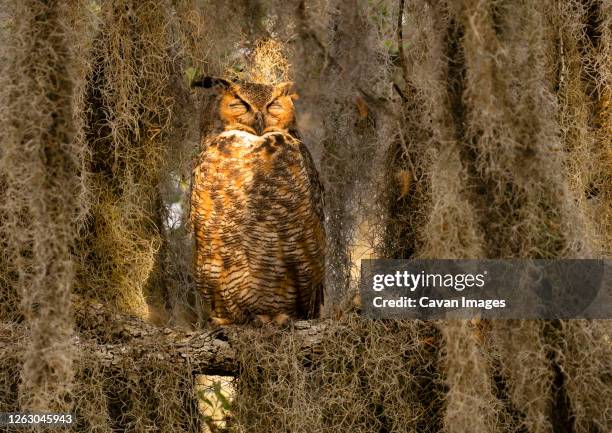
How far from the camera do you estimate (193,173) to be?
2.95m

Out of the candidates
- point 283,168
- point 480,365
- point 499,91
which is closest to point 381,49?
point 283,168

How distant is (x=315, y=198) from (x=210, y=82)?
0.56m

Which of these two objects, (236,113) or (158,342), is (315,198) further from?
(158,342)

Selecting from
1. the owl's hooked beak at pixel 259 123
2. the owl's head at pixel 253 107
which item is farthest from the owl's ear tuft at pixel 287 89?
the owl's hooked beak at pixel 259 123

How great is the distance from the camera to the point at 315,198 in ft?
9.50

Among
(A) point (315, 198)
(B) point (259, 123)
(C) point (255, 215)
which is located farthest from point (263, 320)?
(B) point (259, 123)

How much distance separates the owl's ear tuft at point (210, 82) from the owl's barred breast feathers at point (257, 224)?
0.61 ft

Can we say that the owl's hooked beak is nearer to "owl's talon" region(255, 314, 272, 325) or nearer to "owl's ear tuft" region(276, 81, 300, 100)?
"owl's ear tuft" region(276, 81, 300, 100)

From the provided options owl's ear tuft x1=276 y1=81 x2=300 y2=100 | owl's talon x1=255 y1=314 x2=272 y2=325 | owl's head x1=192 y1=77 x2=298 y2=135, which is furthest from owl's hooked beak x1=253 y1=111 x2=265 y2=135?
owl's talon x1=255 y1=314 x2=272 y2=325

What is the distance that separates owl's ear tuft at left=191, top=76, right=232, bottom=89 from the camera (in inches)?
115

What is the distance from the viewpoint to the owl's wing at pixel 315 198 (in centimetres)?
289

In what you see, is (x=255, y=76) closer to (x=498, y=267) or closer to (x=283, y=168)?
(x=283, y=168)

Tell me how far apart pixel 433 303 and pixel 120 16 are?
4.63 ft

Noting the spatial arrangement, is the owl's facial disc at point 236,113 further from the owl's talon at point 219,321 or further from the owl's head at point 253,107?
the owl's talon at point 219,321
